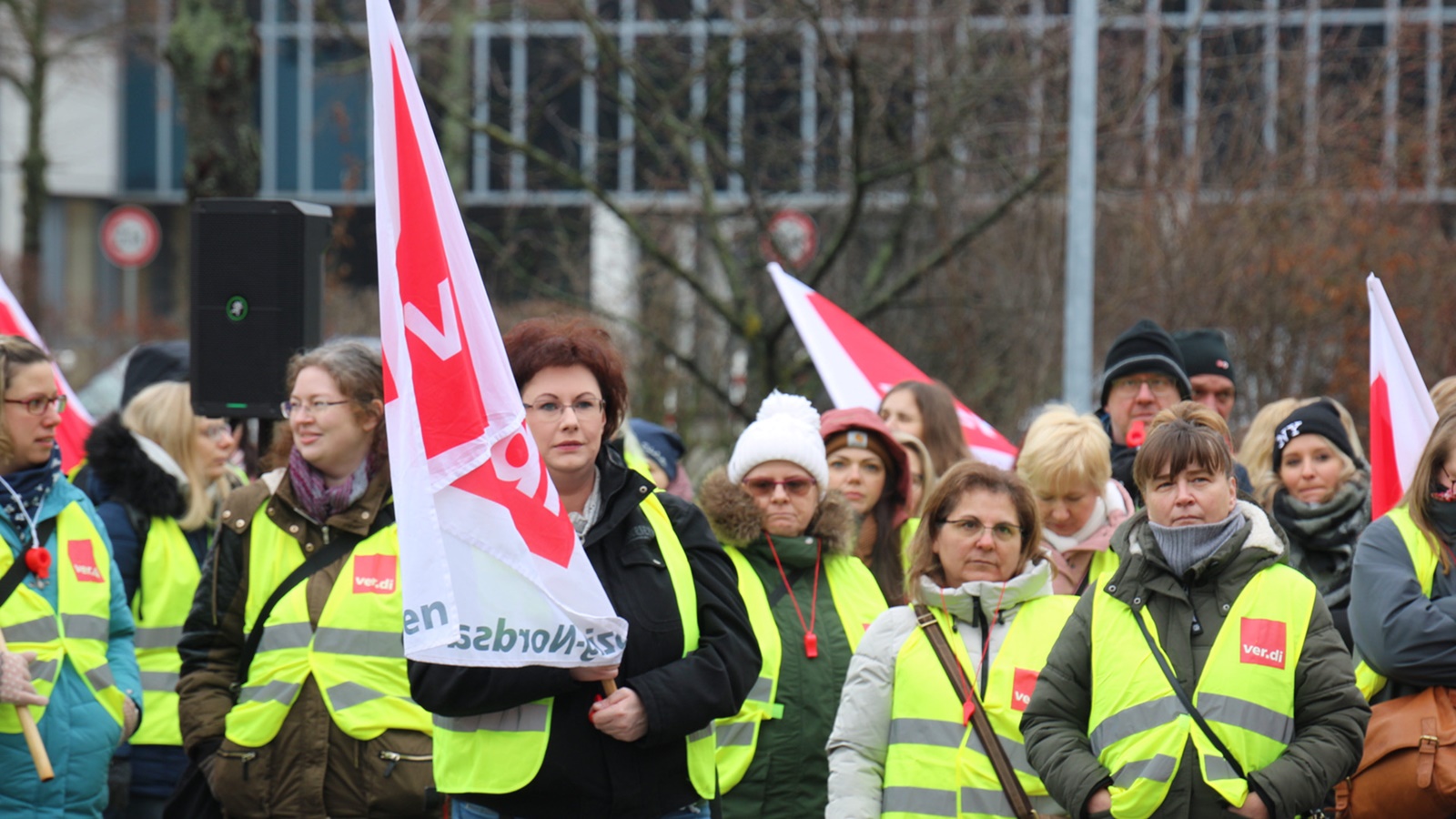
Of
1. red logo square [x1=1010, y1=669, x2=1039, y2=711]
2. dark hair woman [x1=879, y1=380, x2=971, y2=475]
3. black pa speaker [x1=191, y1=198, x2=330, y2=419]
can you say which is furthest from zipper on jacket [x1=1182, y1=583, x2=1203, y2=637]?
black pa speaker [x1=191, y1=198, x2=330, y2=419]

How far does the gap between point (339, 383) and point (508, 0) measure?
8394 millimetres

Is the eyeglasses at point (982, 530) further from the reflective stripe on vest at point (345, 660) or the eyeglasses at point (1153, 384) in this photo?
the eyeglasses at point (1153, 384)

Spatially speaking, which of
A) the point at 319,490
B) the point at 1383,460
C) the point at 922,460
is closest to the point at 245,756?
the point at 319,490

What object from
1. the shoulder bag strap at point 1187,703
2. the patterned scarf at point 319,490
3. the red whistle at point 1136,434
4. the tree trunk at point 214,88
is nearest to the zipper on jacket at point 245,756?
the patterned scarf at point 319,490

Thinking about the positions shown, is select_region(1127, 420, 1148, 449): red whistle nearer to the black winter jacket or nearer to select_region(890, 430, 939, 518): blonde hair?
select_region(890, 430, 939, 518): blonde hair

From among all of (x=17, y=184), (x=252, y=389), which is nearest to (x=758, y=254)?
(x=252, y=389)

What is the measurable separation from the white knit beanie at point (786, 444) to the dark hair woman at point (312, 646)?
125 centimetres

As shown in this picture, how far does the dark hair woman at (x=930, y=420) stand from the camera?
23.5 feet

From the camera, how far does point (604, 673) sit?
3.87 meters

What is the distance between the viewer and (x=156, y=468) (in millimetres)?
6387

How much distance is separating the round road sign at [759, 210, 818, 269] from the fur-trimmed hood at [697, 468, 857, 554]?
6.11 meters

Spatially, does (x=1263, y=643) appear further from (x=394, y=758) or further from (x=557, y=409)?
(x=394, y=758)

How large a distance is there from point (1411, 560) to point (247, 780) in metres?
3.47

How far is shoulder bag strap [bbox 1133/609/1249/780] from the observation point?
4.24 metres
